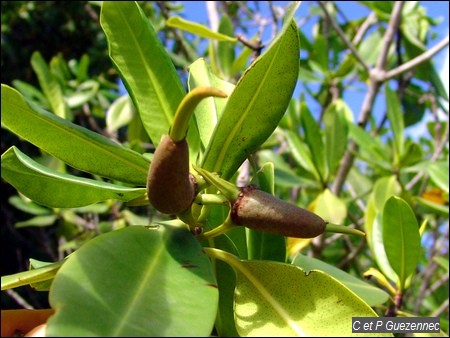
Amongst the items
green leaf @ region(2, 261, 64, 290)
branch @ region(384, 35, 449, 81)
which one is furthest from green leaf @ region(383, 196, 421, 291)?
branch @ region(384, 35, 449, 81)

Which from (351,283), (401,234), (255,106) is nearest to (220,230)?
(255,106)

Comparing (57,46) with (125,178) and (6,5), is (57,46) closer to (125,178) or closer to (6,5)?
(6,5)

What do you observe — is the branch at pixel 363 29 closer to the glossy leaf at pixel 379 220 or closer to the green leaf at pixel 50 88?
the glossy leaf at pixel 379 220

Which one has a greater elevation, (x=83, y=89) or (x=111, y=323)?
(x=111, y=323)

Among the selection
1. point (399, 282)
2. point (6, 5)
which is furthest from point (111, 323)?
point (6, 5)

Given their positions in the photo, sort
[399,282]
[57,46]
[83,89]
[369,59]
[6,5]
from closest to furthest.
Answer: [399,282], [369,59], [83,89], [6,5], [57,46]

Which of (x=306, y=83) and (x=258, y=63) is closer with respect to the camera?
(x=258, y=63)
